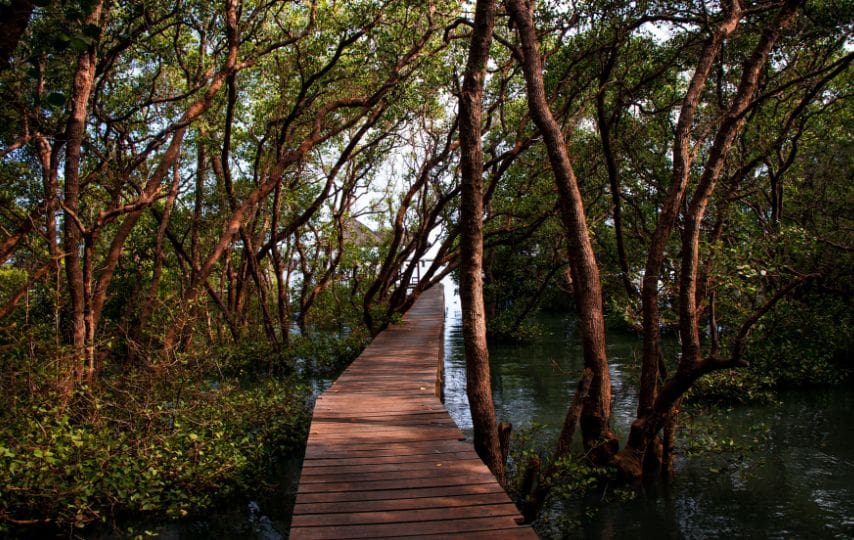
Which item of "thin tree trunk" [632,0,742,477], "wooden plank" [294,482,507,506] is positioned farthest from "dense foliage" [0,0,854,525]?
"wooden plank" [294,482,507,506]

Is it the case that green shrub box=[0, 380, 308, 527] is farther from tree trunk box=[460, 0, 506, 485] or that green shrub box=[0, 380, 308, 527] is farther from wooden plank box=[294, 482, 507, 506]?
tree trunk box=[460, 0, 506, 485]

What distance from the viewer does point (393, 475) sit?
499 cm

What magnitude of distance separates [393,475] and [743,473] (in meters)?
4.44

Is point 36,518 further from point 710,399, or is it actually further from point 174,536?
point 710,399

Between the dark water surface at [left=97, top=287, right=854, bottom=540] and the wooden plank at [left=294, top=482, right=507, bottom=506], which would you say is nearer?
the wooden plank at [left=294, top=482, right=507, bottom=506]

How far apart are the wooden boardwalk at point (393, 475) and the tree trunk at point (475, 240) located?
12.4 inches

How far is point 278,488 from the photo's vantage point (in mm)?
7219

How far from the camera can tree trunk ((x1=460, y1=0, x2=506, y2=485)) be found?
6172 mm

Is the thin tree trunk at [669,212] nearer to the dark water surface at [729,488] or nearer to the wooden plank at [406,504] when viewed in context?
the dark water surface at [729,488]

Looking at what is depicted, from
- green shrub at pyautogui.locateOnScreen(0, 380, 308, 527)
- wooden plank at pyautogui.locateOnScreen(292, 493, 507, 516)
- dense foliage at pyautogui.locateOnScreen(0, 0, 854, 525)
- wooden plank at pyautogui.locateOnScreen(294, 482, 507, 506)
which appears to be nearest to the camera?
wooden plank at pyautogui.locateOnScreen(292, 493, 507, 516)

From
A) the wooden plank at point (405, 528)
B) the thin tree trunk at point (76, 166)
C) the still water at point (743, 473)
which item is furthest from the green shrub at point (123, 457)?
the still water at point (743, 473)

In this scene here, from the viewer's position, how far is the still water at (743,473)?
629cm

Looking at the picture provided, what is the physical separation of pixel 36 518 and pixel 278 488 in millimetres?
2492

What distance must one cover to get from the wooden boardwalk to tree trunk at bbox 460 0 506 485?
0.31 metres
